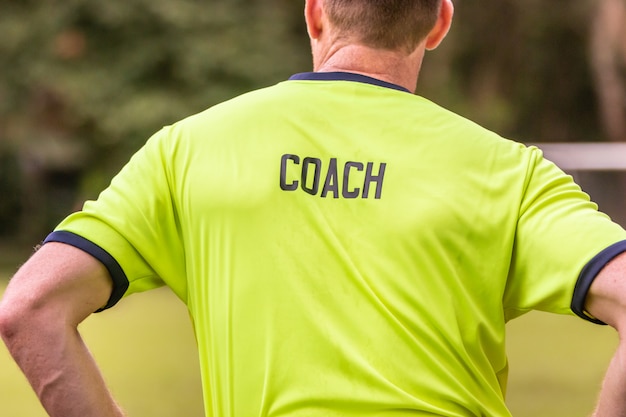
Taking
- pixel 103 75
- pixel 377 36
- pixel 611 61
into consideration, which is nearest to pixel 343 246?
pixel 377 36

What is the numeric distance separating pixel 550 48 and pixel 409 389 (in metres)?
32.1

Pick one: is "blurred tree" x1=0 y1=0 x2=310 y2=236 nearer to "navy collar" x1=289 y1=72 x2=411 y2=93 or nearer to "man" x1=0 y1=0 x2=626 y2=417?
"navy collar" x1=289 y1=72 x2=411 y2=93

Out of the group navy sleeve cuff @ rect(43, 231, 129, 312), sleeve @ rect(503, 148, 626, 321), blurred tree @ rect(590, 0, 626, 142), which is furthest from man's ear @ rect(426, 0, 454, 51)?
blurred tree @ rect(590, 0, 626, 142)

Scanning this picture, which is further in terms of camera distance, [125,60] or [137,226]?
[125,60]

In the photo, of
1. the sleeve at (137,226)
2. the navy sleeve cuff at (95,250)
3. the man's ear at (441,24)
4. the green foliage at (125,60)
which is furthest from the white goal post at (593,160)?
the navy sleeve cuff at (95,250)

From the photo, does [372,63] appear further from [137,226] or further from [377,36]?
[137,226]

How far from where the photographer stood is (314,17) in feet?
8.50

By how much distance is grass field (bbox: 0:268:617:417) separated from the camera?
8.32 meters

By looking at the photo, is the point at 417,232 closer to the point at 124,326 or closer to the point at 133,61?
the point at 124,326

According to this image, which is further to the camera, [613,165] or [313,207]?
[613,165]

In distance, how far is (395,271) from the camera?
2.23 m

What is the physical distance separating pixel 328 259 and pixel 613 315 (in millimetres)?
542

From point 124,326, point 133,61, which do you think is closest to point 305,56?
point 133,61

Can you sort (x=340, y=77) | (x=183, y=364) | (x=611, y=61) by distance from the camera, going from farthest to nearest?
(x=611, y=61)
(x=183, y=364)
(x=340, y=77)
